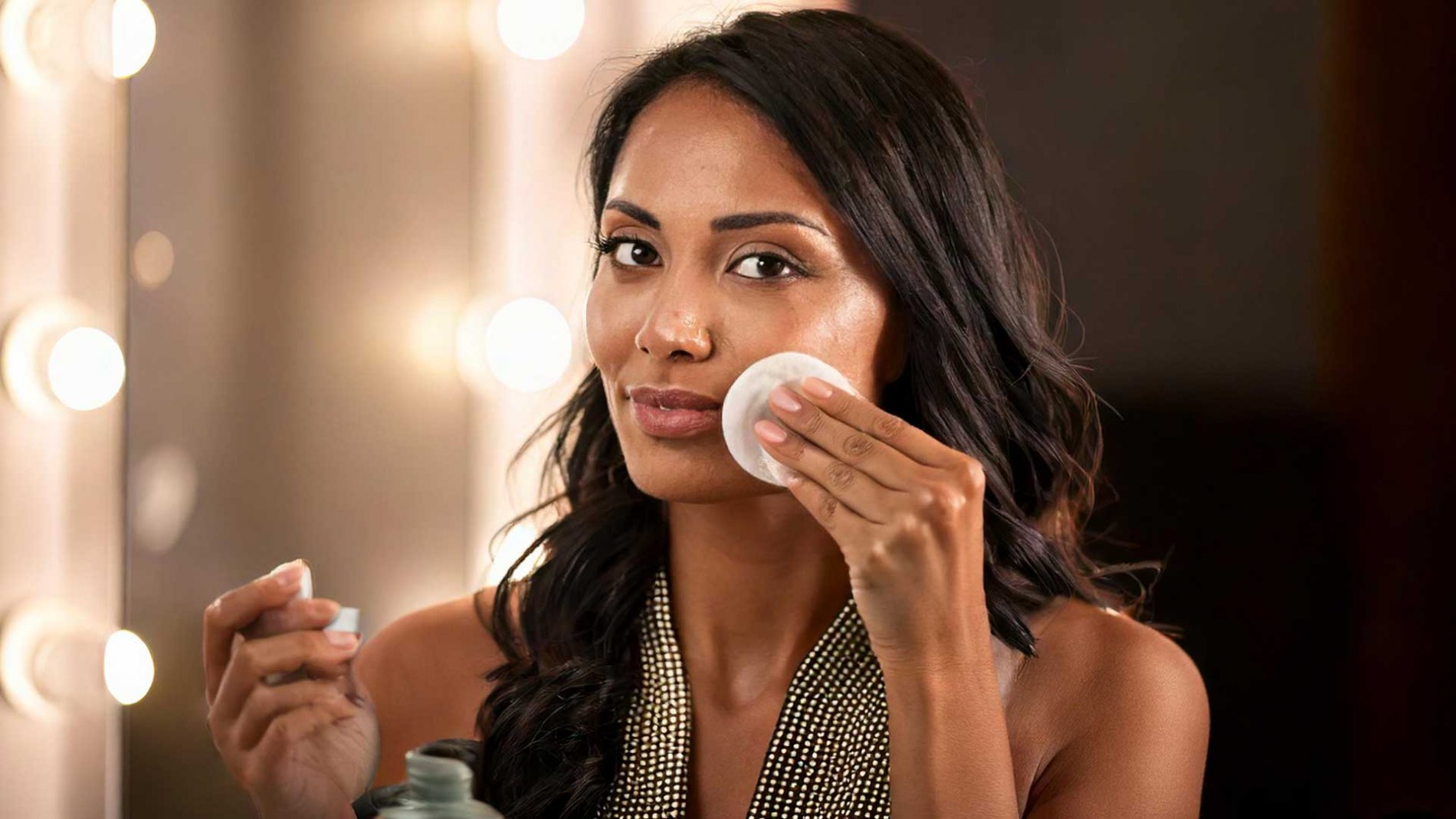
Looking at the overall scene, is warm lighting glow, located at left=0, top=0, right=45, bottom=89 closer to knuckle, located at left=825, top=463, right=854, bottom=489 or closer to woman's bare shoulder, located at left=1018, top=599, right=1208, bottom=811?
knuckle, located at left=825, top=463, right=854, bottom=489

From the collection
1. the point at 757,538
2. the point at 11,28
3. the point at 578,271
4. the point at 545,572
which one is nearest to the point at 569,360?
the point at 578,271

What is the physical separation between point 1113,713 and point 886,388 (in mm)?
280

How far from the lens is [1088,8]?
1300 millimetres

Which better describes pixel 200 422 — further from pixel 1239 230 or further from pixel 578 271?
pixel 1239 230

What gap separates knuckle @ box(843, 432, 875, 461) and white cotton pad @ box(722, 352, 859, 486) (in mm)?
45

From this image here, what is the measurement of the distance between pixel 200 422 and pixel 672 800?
1.34 feet

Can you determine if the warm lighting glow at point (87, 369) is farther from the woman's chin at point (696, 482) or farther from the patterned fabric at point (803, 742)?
the patterned fabric at point (803, 742)

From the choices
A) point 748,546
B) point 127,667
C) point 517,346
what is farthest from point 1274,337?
point 127,667

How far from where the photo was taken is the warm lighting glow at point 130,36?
2.21 feet

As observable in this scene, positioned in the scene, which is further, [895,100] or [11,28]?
[895,100]

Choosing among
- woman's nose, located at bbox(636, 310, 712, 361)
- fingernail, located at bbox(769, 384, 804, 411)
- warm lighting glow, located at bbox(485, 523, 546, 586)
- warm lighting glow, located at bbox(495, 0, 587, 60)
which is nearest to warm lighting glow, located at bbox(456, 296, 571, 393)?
warm lighting glow, located at bbox(485, 523, 546, 586)

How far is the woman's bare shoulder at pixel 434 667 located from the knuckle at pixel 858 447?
1.40 feet

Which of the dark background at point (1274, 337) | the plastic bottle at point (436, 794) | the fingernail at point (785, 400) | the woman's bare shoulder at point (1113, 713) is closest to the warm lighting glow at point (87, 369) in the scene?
the plastic bottle at point (436, 794)

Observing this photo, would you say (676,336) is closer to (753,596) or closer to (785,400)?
(785,400)
